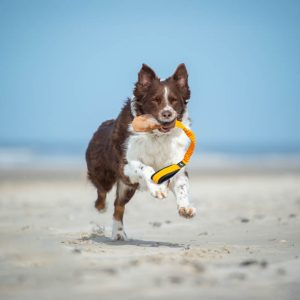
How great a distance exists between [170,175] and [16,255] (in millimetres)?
2133

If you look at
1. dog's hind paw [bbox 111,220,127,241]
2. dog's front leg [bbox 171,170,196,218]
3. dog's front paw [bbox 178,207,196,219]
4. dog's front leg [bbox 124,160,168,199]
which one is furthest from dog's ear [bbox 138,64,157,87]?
dog's hind paw [bbox 111,220,127,241]

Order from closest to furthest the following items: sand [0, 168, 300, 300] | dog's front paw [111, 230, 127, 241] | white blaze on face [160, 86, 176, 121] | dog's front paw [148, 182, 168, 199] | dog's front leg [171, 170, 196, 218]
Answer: sand [0, 168, 300, 300] → dog's front paw [148, 182, 168, 199] → dog's front leg [171, 170, 196, 218] → white blaze on face [160, 86, 176, 121] → dog's front paw [111, 230, 127, 241]

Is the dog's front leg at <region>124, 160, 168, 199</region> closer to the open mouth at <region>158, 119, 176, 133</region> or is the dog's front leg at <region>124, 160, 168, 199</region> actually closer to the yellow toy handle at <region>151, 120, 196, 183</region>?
the yellow toy handle at <region>151, 120, 196, 183</region>

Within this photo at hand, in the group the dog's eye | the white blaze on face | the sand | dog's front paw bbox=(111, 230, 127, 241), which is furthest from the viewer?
dog's front paw bbox=(111, 230, 127, 241)

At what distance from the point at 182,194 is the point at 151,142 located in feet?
2.30

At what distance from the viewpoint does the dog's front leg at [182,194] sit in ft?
24.1

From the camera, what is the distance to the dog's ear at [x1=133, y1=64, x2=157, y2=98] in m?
7.85

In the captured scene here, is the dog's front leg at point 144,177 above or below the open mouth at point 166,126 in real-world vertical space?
below

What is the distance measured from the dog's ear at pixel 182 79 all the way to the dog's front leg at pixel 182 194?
941 mm

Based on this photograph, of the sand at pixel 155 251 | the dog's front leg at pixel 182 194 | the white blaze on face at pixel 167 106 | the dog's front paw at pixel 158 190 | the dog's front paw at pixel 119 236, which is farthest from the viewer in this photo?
the dog's front paw at pixel 119 236

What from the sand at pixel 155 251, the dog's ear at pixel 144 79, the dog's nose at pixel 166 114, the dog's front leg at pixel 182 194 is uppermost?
the dog's ear at pixel 144 79

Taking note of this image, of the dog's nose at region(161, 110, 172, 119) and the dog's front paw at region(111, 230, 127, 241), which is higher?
the dog's nose at region(161, 110, 172, 119)

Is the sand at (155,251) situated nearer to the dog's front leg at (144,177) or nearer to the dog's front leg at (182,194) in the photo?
the dog's front leg at (182,194)

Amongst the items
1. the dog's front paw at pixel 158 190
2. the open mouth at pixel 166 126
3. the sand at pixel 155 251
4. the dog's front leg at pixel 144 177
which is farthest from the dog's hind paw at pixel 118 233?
the open mouth at pixel 166 126
